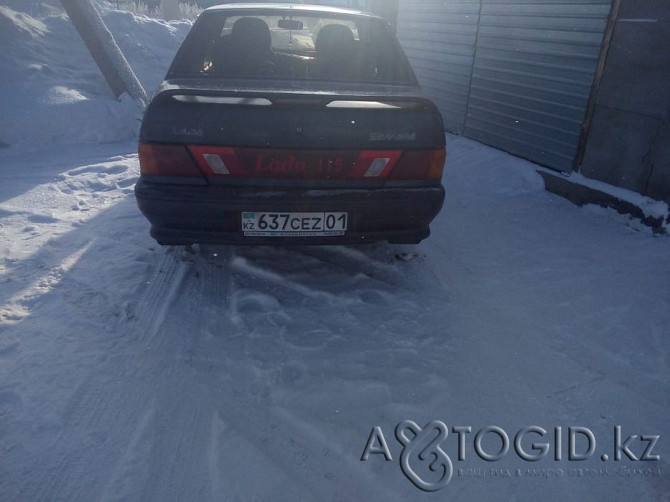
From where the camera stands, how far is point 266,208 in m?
2.90

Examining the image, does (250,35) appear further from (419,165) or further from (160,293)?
(160,293)

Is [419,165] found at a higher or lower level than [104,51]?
lower

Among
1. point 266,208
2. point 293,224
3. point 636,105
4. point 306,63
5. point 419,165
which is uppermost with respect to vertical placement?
point 306,63

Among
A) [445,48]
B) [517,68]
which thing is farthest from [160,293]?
[445,48]

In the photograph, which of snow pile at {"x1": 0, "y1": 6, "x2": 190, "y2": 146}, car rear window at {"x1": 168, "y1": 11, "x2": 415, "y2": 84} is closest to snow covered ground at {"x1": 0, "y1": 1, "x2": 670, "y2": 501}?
car rear window at {"x1": 168, "y1": 11, "x2": 415, "y2": 84}

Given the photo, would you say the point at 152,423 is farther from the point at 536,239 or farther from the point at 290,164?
the point at 536,239

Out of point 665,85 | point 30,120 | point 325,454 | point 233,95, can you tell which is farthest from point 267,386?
point 30,120

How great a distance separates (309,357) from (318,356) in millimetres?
48

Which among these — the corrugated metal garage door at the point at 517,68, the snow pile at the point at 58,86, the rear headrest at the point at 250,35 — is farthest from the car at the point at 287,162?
the snow pile at the point at 58,86

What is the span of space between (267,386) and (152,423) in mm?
532

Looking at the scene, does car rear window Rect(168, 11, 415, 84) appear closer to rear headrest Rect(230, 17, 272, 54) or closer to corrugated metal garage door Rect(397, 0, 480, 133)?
rear headrest Rect(230, 17, 272, 54)

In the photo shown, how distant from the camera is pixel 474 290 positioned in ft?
11.3

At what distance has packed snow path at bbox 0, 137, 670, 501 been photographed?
2.05 m

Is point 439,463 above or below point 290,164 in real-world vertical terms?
below
